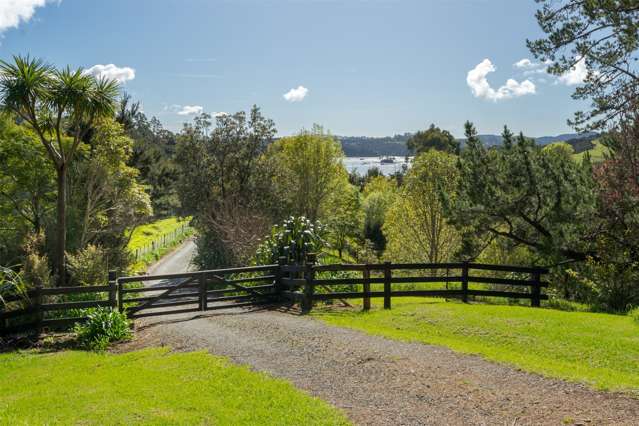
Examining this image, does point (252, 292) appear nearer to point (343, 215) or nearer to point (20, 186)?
point (20, 186)

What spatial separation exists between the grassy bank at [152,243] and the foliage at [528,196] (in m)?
20.5

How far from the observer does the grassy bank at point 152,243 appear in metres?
38.6

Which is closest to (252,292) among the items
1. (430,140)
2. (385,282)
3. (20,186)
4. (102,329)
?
(385,282)

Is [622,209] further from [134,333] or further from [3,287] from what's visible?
[3,287]

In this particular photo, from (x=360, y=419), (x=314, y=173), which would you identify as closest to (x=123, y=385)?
(x=360, y=419)

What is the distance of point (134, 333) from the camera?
1183cm

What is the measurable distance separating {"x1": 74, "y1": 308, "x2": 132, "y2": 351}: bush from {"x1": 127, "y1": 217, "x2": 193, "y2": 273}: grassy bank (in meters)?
19.0

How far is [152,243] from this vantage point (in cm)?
4662

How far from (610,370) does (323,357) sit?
4621mm

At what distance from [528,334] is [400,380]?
423cm

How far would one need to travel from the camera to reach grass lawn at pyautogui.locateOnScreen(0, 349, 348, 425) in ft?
20.2

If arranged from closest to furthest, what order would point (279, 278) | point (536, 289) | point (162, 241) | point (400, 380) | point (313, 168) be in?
point (400, 380) < point (536, 289) < point (279, 278) < point (313, 168) < point (162, 241)

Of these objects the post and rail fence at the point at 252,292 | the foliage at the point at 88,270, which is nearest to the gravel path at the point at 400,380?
the post and rail fence at the point at 252,292

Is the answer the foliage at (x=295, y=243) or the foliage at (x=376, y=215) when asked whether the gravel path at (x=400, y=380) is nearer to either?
the foliage at (x=295, y=243)
